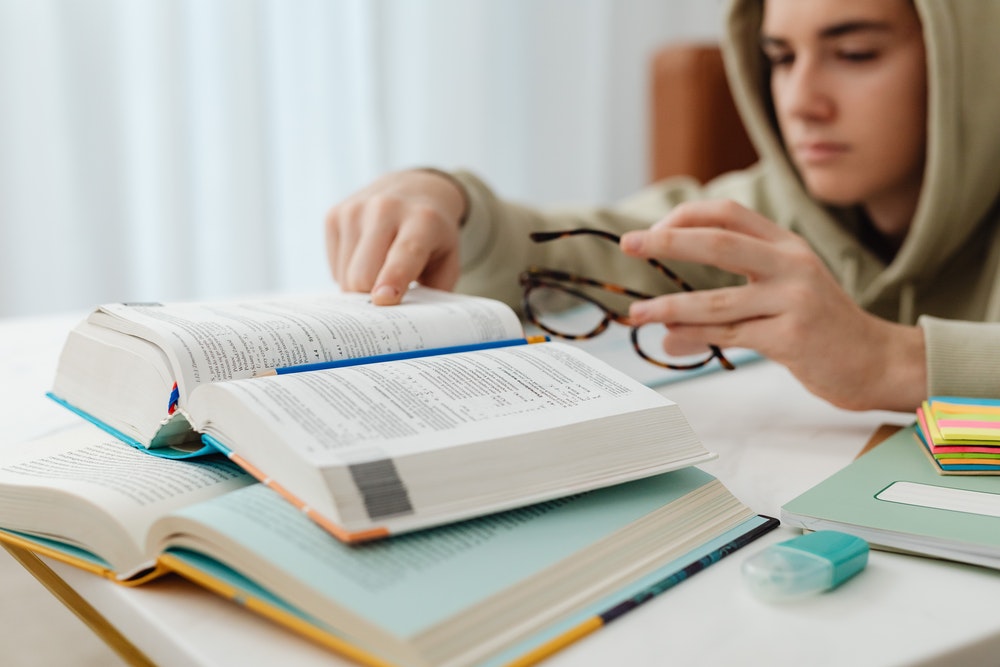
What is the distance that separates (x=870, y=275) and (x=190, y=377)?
3.00ft

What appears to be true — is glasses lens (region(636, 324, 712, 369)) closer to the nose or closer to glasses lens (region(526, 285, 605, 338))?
glasses lens (region(526, 285, 605, 338))

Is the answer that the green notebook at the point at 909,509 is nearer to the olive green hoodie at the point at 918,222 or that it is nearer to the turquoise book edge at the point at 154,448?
the turquoise book edge at the point at 154,448

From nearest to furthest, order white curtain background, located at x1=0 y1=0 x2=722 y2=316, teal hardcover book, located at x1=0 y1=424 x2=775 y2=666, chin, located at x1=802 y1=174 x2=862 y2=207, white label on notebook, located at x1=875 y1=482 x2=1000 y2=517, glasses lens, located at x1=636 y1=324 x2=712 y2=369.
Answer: teal hardcover book, located at x1=0 y1=424 x2=775 y2=666 → white label on notebook, located at x1=875 y1=482 x2=1000 y2=517 → glasses lens, located at x1=636 y1=324 x2=712 y2=369 → chin, located at x1=802 y1=174 x2=862 y2=207 → white curtain background, located at x1=0 y1=0 x2=722 y2=316

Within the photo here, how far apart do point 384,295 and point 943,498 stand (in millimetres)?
379

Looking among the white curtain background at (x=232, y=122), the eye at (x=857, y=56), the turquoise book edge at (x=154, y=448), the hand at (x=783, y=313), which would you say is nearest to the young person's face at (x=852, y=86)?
the eye at (x=857, y=56)

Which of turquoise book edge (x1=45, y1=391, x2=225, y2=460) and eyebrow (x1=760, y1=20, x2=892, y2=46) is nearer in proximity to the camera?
turquoise book edge (x1=45, y1=391, x2=225, y2=460)

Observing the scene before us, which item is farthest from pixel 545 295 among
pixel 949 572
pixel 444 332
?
pixel 949 572

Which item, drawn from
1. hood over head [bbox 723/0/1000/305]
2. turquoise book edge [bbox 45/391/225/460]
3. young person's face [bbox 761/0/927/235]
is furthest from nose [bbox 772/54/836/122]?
turquoise book edge [bbox 45/391/225/460]

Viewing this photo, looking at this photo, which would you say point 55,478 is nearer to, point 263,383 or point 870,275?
point 263,383

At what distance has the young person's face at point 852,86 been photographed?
0.97 m

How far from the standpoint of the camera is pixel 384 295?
65cm

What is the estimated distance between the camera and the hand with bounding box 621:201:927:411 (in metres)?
0.64

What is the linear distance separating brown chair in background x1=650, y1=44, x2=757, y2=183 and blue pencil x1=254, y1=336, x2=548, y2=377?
1.65m

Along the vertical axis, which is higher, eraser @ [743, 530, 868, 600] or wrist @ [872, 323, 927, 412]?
eraser @ [743, 530, 868, 600]
